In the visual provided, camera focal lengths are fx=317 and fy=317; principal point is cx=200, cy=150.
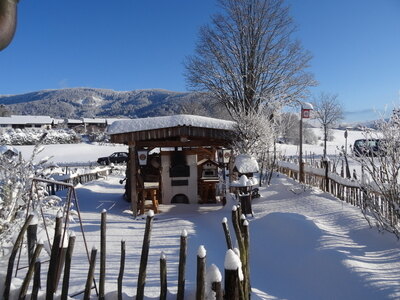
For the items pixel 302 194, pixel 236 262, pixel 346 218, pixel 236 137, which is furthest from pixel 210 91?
pixel 236 262

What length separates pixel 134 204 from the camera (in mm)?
9047

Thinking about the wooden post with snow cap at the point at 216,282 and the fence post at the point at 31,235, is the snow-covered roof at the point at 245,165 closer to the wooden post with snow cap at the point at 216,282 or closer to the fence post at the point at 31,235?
the fence post at the point at 31,235

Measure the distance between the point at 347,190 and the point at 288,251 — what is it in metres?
3.38

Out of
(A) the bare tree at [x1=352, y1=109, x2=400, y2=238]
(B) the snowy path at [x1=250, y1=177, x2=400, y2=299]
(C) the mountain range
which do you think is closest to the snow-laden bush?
(B) the snowy path at [x1=250, y1=177, x2=400, y2=299]

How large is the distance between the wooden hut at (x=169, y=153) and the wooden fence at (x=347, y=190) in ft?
10.5

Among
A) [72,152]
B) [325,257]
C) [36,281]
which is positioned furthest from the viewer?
[72,152]

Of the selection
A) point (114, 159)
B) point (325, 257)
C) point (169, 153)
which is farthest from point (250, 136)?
point (114, 159)

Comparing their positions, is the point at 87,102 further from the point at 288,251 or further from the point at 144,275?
the point at 144,275

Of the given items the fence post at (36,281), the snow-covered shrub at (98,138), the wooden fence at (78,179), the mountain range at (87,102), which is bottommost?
the wooden fence at (78,179)

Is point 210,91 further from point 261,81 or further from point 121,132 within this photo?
point 121,132

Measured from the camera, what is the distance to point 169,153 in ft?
35.4

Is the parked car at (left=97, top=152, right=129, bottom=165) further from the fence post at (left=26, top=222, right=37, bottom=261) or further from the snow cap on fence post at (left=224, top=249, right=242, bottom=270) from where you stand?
the snow cap on fence post at (left=224, top=249, right=242, bottom=270)

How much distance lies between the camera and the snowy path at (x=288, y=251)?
427cm

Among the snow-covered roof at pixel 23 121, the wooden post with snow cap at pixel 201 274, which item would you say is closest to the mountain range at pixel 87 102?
the snow-covered roof at pixel 23 121
